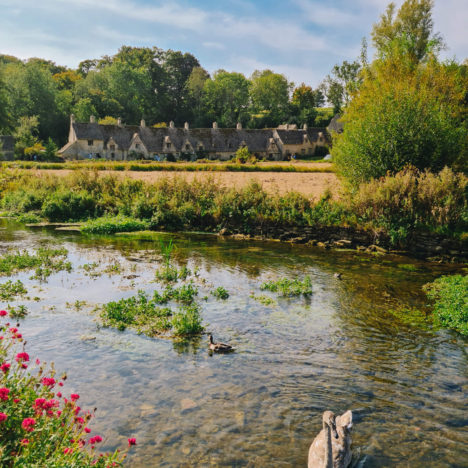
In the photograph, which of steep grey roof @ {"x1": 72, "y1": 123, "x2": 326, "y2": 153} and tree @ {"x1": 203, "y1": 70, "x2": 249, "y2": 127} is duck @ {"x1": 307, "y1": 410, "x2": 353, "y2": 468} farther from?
tree @ {"x1": 203, "y1": 70, "x2": 249, "y2": 127}

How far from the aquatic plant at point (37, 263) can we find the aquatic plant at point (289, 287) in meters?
8.11

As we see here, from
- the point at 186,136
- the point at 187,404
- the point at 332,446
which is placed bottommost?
the point at 187,404

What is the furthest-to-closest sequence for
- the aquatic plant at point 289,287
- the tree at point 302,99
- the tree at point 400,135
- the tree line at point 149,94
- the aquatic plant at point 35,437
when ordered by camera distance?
1. the tree at point 302,99
2. the tree line at point 149,94
3. the tree at point 400,135
4. the aquatic plant at point 289,287
5. the aquatic plant at point 35,437

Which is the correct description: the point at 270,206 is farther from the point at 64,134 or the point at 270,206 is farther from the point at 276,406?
the point at 64,134

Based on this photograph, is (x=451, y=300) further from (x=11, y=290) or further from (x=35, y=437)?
(x=11, y=290)

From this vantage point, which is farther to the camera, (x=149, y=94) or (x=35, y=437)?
(x=149, y=94)

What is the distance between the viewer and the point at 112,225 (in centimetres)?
2594

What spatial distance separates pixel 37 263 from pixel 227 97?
105m

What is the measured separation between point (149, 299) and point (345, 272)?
8490 millimetres

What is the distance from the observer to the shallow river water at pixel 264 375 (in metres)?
6.94

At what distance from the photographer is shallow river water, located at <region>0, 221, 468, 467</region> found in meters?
6.94

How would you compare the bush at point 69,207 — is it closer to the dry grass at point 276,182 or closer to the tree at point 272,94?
the dry grass at point 276,182

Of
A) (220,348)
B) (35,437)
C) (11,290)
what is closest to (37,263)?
(11,290)

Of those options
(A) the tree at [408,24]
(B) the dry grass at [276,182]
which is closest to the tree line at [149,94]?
(A) the tree at [408,24]
